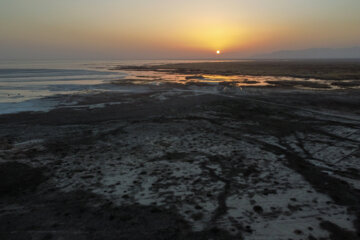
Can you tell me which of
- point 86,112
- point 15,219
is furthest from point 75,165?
point 86,112

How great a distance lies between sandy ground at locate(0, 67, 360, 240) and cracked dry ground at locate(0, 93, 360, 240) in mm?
34

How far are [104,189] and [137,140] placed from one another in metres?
4.72

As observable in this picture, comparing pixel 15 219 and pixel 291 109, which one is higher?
pixel 291 109

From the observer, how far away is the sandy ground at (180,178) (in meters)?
5.13

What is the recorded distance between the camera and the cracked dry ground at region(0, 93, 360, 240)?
512 cm

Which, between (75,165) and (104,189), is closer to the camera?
(104,189)

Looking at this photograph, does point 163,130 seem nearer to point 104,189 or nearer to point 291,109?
point 104,189

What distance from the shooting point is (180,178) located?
7.38 m

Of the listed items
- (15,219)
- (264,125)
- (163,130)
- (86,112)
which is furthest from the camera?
(86,112)

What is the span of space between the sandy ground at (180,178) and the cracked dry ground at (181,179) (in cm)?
3

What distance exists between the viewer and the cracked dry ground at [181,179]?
5.12m

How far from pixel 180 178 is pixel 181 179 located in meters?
0.07

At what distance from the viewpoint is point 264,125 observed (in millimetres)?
13828

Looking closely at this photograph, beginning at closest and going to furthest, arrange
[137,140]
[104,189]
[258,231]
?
[258,231] < [104,189] < [137,140]
